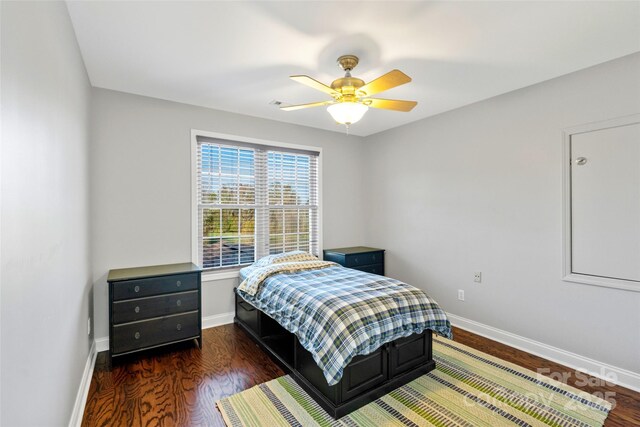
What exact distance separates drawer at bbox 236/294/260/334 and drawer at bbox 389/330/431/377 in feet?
4.56

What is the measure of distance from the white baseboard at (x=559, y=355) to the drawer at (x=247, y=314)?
232 centimetres

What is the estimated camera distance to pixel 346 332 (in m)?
2.07

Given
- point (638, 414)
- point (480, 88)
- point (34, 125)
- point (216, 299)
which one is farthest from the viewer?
point (216, 299)

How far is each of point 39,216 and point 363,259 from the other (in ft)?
11.8

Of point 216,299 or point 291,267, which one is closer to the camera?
point 291,267

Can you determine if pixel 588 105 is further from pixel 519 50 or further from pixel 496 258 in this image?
pixel 496 258

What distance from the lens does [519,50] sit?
231 centimetres

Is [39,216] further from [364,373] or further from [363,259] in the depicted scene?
[363,259]

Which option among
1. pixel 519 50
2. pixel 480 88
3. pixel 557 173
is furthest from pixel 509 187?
pixel 519 50

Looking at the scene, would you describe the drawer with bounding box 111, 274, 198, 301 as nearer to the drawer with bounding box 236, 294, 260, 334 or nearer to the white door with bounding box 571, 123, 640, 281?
the drawer with bounding box 236, 294, 260, 334

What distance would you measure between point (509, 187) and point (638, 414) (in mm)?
1954

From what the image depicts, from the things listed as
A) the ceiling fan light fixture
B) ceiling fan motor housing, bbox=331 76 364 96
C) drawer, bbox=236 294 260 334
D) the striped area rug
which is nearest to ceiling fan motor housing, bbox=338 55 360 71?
ceiling fan motor housing, bbox=331 76 364 96

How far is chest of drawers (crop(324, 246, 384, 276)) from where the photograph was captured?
419 cm

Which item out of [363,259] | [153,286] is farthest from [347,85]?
[363,259]
